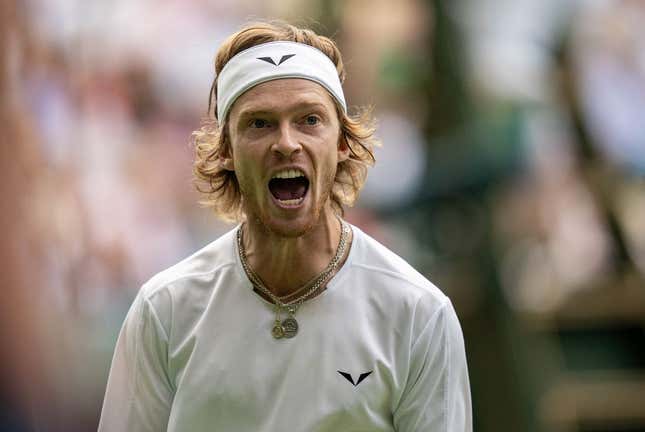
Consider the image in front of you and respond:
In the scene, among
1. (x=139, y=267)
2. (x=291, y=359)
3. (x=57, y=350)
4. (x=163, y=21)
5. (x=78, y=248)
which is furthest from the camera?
(x=163, y=21)

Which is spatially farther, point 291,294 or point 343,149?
point 343,149

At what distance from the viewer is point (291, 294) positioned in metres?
4.42

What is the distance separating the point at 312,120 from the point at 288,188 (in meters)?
0.23

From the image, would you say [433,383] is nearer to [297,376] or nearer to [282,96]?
[297,376]

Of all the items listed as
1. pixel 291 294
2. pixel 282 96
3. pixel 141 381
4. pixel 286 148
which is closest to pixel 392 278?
pixel 291 294

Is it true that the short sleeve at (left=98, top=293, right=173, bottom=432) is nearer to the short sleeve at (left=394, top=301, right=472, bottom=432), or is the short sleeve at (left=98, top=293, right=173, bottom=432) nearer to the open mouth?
the open mouth

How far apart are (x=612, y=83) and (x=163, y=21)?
9.79ft

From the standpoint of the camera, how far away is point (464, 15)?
8969mm

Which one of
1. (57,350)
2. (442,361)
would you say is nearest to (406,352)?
(442,361)

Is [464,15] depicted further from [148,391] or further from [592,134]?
[148,391]

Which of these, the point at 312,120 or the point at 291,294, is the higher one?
the point at 312,120

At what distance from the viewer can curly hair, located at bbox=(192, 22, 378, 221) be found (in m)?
4.53

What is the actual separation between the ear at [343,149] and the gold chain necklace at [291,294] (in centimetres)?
23

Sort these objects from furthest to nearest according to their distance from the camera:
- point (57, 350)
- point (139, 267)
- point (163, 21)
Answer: point (163, 21) → point (139, 267) → point (57, 350)
